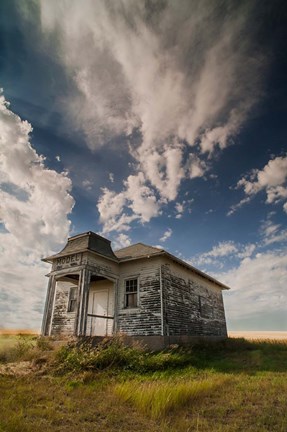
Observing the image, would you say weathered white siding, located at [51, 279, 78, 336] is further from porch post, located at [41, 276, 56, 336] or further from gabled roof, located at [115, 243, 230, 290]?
gabled roof, located at [115, 243, 230, 290]

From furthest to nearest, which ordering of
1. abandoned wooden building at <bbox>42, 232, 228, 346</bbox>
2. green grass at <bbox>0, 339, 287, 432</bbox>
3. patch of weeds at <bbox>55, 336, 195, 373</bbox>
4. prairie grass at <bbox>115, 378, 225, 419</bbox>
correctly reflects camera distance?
abandoned wooden building at <bbox>42, 232, 228, 346</bbox>, patch of weeds at <bbox>55, 336, 195, 373</bbox>, prairie grass at <bbox>115, 378, 225, 419</bbox>, green grass at <bbox>0, 339, 287, 432</bbox>

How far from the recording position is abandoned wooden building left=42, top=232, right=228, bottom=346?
44.6ft

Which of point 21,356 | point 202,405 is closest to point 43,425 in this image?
point 202,405

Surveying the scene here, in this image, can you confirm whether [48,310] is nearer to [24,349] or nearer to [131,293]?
[24,349]

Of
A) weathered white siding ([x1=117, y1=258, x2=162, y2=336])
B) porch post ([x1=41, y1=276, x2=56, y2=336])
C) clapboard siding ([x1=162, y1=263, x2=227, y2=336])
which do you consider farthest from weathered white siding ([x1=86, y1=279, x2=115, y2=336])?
clapboard siding ([x1=162, y1=263, x2=227, y2=336])

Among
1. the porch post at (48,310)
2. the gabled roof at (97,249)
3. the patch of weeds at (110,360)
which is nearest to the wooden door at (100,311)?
the gabled roof at (97,249)

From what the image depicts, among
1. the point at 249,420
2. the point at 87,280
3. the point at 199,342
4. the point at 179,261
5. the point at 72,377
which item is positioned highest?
the point at 179,261

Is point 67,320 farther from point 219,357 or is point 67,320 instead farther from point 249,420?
point 249,420

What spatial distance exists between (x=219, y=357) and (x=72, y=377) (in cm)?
884

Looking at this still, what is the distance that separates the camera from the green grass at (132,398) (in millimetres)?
4691

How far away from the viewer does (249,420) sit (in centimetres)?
495

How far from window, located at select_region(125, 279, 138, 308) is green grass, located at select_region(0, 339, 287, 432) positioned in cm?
453

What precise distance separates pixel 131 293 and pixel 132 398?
29.7 feet

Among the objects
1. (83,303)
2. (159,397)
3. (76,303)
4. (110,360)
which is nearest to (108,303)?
(76,303)
